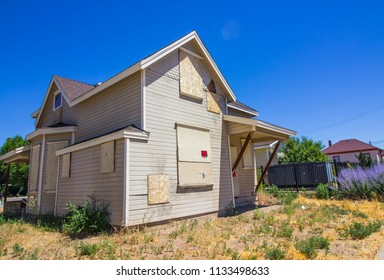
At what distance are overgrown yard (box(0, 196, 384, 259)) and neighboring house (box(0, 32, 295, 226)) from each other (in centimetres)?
112

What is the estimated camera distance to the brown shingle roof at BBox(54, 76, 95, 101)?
41.1ft

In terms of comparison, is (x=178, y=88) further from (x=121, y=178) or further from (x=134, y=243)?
(x=134, y=243)

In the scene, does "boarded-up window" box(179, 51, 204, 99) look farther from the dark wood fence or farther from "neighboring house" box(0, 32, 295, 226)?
the dark wood fence

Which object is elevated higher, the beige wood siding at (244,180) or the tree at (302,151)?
the tree at (302,151)

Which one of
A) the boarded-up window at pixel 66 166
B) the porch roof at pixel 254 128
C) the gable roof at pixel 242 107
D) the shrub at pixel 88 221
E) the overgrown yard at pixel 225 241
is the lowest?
the overgrown yard at pixel 225 241

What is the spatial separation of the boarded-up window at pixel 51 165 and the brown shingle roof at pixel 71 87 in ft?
7.44

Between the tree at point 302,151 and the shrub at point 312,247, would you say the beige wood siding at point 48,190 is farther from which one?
the tree at point 302,151

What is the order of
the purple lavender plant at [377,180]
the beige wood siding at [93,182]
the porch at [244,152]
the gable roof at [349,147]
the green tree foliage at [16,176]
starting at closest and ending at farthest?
the beige wood siding at [93,182], the porch at [244,152], the purple lavender plant at [377,180], the green tree foliage at [16,176], the gable roof at [349,147]

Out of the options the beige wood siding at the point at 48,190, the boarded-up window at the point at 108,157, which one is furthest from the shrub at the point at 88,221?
the beige wood siding at the point at 48,190

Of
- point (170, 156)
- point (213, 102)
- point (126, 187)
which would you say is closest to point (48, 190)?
point (126, 187)

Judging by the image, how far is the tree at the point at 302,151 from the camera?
99.1ft

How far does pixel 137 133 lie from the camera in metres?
7.89

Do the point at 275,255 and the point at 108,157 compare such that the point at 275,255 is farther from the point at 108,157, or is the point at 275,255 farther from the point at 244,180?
the point at 244,180
